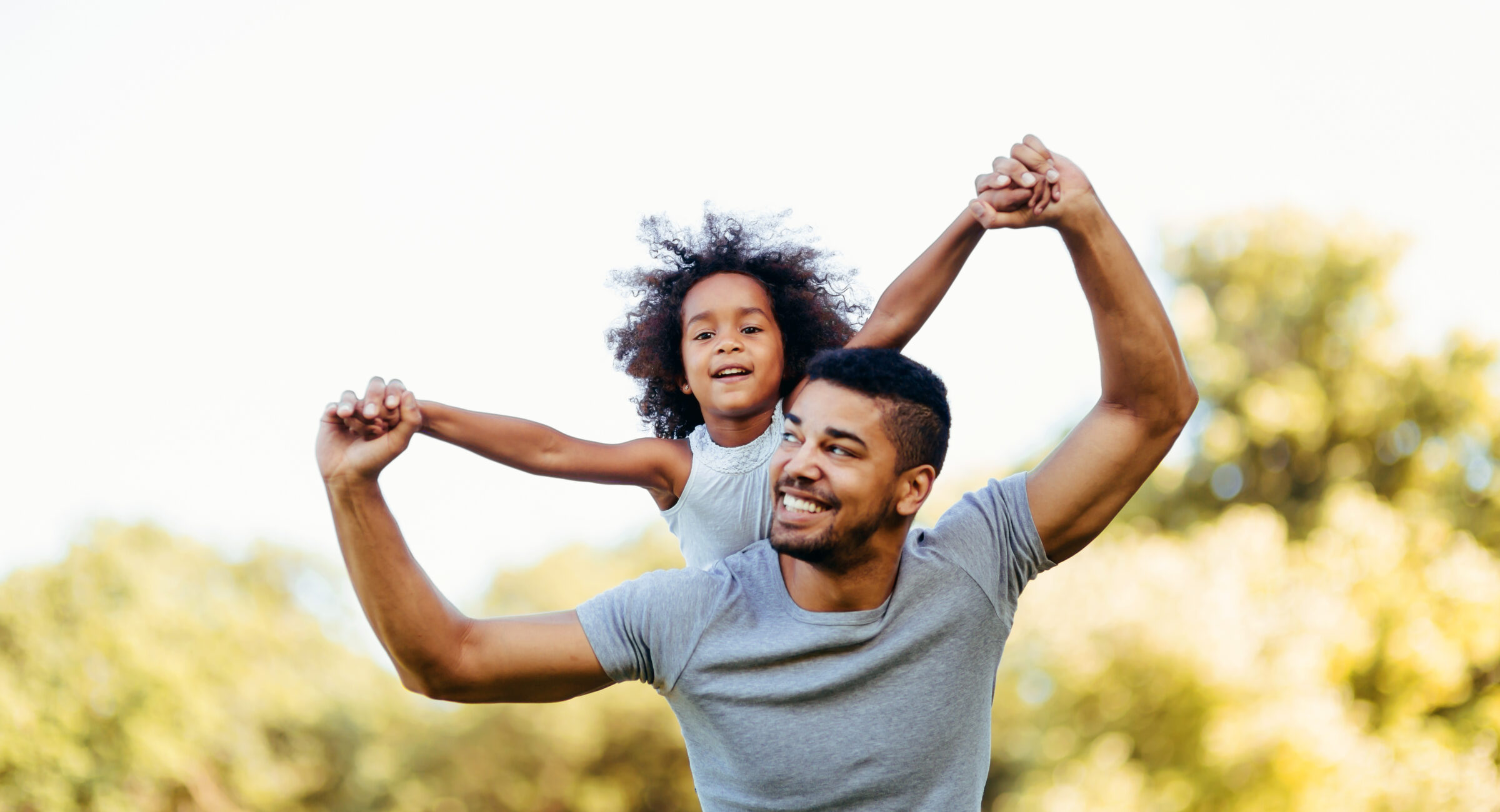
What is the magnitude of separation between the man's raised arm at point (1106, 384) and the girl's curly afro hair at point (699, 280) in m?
1.26

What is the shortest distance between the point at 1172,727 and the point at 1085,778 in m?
1.04

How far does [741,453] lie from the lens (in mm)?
3553

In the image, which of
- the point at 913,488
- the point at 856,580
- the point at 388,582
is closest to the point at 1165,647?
the point at 913,488

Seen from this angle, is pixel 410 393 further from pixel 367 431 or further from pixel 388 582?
pixel 388 582

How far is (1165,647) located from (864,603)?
1057cm

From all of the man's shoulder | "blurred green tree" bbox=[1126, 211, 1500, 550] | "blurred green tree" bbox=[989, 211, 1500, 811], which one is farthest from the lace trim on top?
"blurred green tree" bbox=[1126, 211, 1500, 550]

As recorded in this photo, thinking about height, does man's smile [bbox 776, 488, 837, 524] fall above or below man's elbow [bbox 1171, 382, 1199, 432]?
above

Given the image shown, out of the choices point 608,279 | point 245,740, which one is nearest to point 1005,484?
point 608,279

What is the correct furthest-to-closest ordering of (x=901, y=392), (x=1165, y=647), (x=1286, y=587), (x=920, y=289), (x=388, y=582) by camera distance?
1. (x=1286, y=587)
2. (x=1165, y=647)
3. (x=920, y=289)
4. (x=901, y=392)
5. (x=388, y=582)

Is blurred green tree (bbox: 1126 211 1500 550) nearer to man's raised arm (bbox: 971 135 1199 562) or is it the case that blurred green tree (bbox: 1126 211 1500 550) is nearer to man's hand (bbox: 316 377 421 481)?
man's raised arm (bbox: 971 135 1199 562)

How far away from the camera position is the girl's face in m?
3.56

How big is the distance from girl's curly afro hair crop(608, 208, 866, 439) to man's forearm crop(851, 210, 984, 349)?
579 mm

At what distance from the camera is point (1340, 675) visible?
45.0 ft

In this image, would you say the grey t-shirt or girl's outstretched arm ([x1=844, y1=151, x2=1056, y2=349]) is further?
girl's outstretched arm ([x1=844, y1=151, x2=1056, y2=349])
